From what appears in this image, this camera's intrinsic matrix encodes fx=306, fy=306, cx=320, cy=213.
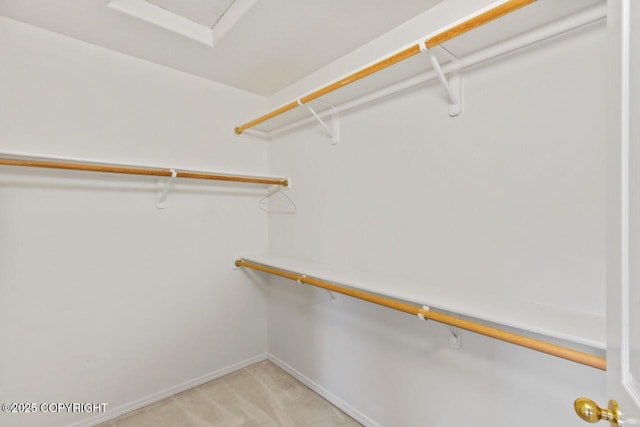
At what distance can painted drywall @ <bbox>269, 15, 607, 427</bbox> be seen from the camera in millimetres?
1098

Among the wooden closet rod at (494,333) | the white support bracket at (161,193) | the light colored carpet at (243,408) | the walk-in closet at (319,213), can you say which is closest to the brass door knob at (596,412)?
the walk-in closet at (319,213)

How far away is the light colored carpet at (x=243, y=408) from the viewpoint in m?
1.84

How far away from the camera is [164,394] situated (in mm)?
2094

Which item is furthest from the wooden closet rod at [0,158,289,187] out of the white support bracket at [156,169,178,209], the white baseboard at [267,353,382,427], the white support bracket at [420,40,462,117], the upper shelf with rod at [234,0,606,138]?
the white baseboard at [267,353,382,427]

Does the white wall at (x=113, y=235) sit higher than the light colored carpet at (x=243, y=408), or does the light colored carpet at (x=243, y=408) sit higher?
the white wall at (x=113, y=235)

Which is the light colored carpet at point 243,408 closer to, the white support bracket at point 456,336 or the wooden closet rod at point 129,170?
the white support bracket at point 456,336

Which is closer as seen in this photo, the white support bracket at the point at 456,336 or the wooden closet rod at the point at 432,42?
the wooden closet rod at the point at 432,42

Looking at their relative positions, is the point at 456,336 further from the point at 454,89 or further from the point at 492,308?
the point at 454,89

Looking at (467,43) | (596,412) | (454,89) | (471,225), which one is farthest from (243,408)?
(467,43)

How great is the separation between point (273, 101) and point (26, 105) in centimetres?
156

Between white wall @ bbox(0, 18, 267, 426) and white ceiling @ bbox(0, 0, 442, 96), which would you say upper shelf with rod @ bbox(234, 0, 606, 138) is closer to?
white ceiling @ bbox(0, 0, 442, 96)

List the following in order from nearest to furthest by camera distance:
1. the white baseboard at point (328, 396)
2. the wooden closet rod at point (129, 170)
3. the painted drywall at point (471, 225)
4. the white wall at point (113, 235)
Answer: the painted drywall at point (471, 225) → the wooden closet rod at point (129, 170) → the white wall at point (113, 235) → the white baseboard at point (328, 396)

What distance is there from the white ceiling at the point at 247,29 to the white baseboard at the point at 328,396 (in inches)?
86.9

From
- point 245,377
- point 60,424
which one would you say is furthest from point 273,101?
point 60,424
